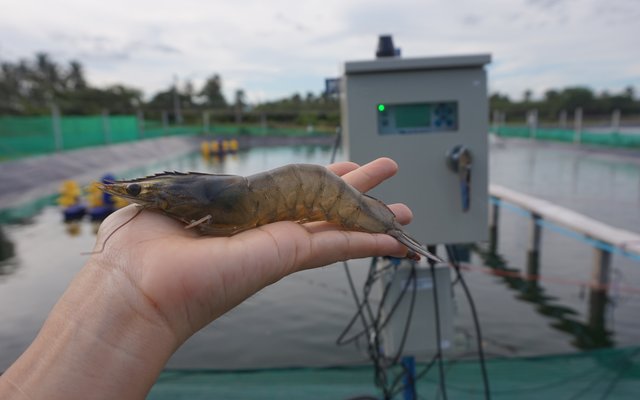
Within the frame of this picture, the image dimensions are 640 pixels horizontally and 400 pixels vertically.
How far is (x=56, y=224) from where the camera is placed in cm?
1061

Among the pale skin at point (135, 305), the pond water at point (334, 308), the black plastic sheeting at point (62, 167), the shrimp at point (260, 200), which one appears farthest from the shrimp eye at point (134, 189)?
the black plastic sheeting at point (62, 167)

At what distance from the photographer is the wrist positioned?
122 centimetres

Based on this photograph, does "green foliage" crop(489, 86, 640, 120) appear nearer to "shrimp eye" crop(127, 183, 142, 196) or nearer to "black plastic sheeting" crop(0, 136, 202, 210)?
"black plastic sheeting" crop(0, 136, 202, 210)

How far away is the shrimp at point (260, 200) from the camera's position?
1.83 meters

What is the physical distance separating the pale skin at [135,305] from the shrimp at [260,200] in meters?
0.20

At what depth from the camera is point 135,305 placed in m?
1.32

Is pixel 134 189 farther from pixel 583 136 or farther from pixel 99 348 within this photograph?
pixel 583 136

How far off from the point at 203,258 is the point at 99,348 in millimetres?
369

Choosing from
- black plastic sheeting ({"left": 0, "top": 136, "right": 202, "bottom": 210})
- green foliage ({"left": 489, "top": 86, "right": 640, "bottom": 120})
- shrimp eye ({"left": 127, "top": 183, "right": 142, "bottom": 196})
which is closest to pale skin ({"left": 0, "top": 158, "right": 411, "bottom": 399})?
shrimp eye ({"left": 127, "top": 183, "right": 142, "bottom": 196})

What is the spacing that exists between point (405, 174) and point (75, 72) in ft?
259

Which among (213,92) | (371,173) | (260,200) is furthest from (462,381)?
(213,92)

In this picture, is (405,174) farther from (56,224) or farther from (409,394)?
(56,224)

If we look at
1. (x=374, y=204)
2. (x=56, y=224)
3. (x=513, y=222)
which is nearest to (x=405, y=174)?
(x=374, y=204)

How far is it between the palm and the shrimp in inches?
3.3
